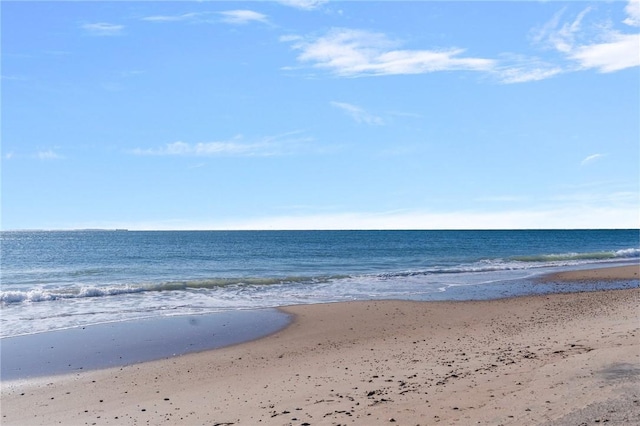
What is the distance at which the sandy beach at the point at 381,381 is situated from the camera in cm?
686

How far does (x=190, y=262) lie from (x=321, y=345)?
36289 millimetres

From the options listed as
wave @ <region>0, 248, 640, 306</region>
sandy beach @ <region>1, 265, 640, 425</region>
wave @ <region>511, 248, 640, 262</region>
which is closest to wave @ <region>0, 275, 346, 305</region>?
wave @ <region>0, 248, 640, 306</region>

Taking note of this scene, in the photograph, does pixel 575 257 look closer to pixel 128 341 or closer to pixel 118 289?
pixel 118 289

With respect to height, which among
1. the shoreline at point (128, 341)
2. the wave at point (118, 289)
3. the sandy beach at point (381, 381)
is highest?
the sandy beach at point (381, 381)

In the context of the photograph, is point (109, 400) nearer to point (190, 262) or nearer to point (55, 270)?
point (55, 270)

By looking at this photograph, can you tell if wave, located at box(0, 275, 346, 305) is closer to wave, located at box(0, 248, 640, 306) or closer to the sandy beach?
wave, located at box(0, 248, 640, 306)

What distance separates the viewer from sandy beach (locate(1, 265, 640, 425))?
6.86 meters

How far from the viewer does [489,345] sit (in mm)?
11320

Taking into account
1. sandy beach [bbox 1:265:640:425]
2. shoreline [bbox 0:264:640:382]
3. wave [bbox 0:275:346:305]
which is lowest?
wave [bbox 0:275:346:305]

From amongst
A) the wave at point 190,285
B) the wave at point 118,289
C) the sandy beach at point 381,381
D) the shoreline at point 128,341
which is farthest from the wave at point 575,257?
the shoreline at point 128,341

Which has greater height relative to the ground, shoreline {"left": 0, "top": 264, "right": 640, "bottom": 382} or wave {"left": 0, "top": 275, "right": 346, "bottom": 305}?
shoreline {"left": 0, "top": 264, "right": 640, "bottom": 382}

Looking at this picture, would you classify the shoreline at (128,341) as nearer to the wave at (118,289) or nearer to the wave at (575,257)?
the wave at (118,289)

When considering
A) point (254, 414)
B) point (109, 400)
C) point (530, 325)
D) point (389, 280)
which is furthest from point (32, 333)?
point (389, 280)

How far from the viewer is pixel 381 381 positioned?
875 centimetres
